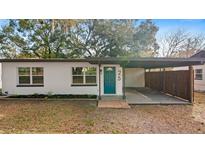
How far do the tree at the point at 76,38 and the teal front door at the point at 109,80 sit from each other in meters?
8.43

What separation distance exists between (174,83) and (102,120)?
7.27 metres

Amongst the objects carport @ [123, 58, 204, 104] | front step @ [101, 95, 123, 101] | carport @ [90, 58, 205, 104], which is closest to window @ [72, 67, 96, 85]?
carport @ [90, 58, 205, 104]

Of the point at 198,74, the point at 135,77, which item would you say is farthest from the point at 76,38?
the point at 198,74

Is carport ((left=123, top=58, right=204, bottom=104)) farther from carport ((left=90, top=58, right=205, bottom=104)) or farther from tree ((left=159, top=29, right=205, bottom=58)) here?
tree ((left=159, top=29, right=205, bottom=58))

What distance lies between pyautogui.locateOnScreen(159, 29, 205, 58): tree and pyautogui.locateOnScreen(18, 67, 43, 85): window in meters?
23.8

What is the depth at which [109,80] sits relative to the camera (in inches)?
494

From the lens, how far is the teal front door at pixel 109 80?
41.1ft

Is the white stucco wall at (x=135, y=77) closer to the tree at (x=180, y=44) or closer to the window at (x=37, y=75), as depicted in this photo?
the window at (x=37, y=75)

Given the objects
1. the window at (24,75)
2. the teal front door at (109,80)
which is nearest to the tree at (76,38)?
the teal front door at (109,80)

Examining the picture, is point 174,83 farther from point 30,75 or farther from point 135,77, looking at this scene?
point 30,75
